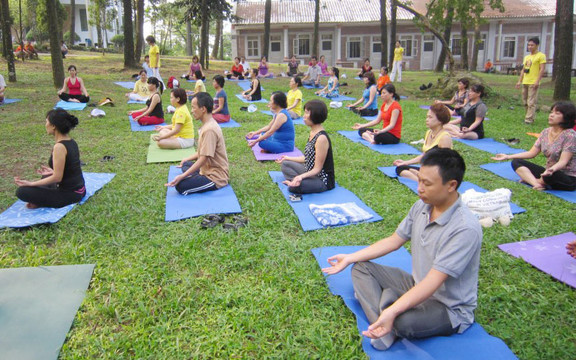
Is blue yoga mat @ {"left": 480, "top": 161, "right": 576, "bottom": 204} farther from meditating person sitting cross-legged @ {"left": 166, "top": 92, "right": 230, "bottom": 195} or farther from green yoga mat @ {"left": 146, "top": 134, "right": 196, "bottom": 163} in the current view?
green yoga mat @ {"left": 146, "top": 134, "right": 196, "bottom": 163}

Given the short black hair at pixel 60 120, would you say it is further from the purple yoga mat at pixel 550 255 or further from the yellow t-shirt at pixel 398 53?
the yellow t-shirt at pixel 398 53

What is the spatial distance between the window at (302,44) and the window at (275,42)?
3.54 feet

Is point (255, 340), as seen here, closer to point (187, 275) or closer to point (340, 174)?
point (187, 275)

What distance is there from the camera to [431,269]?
2.24 metres

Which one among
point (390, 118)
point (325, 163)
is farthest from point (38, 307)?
point (390, 118)

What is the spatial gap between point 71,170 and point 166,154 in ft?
7.31

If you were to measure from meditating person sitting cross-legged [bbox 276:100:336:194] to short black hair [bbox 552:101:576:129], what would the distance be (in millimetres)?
2525

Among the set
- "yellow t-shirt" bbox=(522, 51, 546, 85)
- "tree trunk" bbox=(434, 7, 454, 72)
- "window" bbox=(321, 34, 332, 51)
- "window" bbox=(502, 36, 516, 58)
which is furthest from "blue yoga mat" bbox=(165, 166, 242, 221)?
"window" bbox=(502, 36, 516, 58)

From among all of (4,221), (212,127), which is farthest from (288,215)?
(4,221)

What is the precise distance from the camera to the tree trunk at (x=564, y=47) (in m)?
9.57

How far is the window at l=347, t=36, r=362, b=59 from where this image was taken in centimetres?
2706

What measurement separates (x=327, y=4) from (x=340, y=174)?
24788 mm

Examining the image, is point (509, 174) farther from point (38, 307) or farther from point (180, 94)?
point (38, 307)

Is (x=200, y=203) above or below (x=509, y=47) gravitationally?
below
